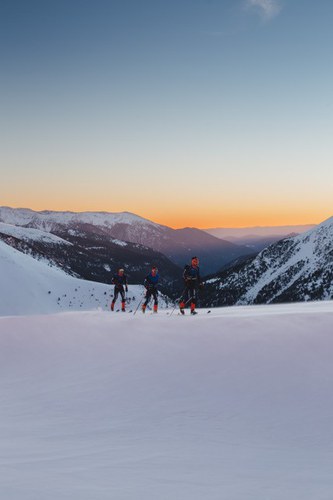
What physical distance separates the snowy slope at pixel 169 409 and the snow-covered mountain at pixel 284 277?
11481 cm

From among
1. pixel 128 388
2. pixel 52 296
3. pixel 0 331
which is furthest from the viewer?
pixel 52 296

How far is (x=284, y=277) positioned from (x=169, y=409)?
16273 centimetres

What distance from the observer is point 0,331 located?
14.1 m

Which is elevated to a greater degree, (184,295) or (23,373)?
(184,295)

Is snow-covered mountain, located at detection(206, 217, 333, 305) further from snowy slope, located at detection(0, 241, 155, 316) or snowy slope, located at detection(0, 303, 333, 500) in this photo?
snowy slope, located at detection(0, 303, 333, 500)

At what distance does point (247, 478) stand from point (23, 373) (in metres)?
7.55

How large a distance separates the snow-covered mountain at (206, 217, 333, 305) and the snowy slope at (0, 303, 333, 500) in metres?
115

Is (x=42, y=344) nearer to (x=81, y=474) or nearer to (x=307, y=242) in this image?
(x=81, y=474)

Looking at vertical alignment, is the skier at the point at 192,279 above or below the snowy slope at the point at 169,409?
above

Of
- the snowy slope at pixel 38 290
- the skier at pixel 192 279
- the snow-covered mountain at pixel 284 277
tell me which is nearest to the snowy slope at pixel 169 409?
the skier at pixel 192 279

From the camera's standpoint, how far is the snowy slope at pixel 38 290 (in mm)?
33300

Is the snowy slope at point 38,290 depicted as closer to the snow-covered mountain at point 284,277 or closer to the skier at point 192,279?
the skier at point 192,279

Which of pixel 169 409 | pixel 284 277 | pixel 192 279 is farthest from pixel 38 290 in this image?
pixel 284 277

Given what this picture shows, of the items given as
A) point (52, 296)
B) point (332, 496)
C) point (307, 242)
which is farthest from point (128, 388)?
point (307, 242)
